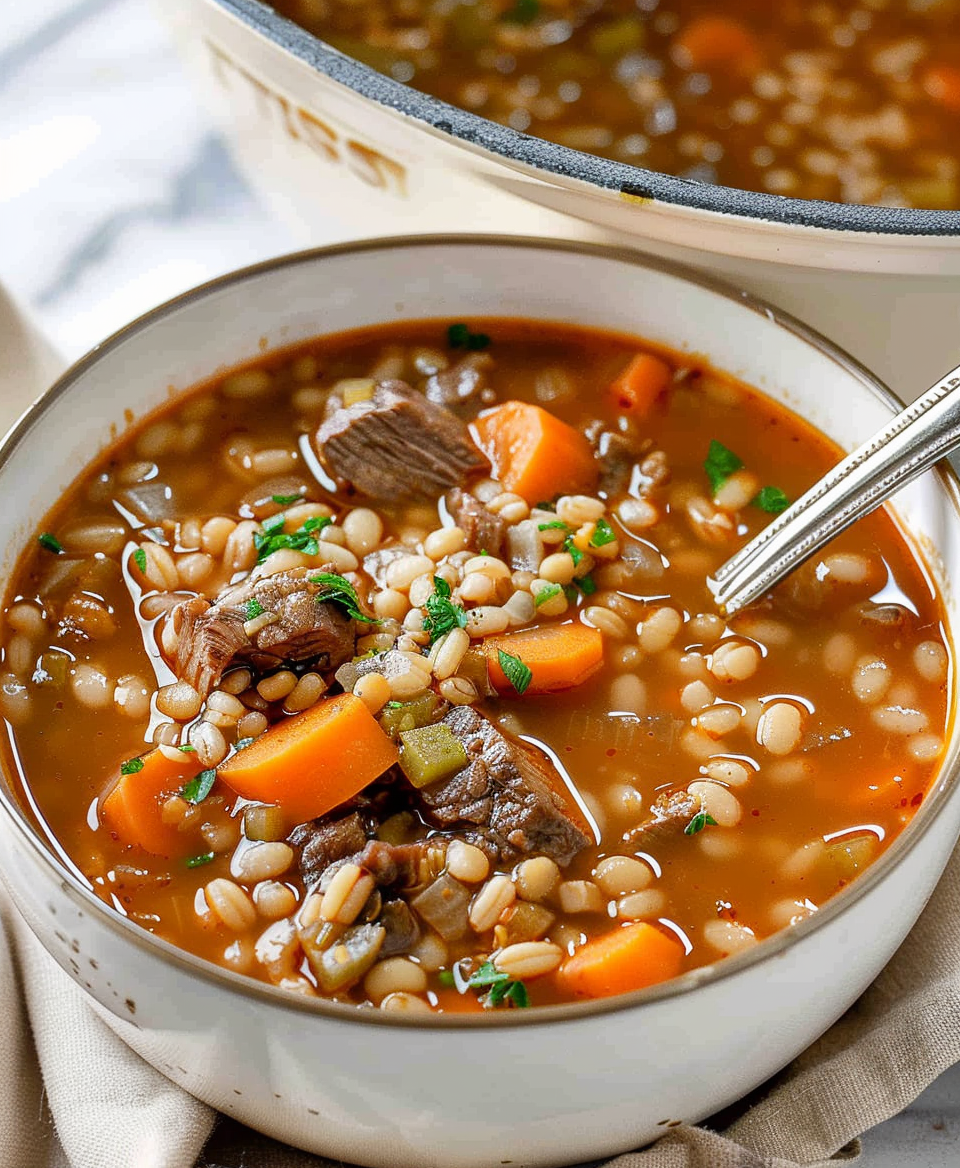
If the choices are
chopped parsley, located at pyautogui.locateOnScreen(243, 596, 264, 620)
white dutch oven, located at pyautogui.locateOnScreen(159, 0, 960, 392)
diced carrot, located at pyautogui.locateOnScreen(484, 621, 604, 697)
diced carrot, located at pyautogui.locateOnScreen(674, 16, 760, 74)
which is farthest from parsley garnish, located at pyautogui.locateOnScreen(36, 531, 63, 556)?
diced carrot, located at pyautogui.locateOnScreen(674, 16, 760, 74)

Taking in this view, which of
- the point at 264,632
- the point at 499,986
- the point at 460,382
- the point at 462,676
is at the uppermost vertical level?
the point at 264,632

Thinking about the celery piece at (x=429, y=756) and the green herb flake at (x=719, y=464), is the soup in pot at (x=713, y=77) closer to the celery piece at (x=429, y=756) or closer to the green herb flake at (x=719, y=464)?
the green herb flake at (x=719, y=464)

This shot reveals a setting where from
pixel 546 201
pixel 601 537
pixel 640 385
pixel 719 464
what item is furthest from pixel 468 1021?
pixel 546 201

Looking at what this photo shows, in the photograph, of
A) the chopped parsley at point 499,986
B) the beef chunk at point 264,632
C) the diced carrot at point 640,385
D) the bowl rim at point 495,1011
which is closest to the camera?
the bowl rim at point 495,1011

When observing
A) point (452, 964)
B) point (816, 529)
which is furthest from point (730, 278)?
point (452, 964)

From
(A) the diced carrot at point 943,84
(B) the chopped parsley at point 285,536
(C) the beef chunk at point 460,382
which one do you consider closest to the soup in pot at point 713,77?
(A) the diced carrot at point 943,84

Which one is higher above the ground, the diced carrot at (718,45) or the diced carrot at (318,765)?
the diced carrot at (318,765)

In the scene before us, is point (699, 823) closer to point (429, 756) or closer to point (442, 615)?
point (429, 756)
